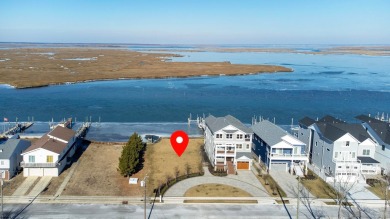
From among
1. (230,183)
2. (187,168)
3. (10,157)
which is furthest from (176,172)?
(10,157)

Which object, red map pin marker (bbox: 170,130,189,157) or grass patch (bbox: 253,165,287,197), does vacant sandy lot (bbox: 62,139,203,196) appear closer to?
red map pin marker (bbox: 170,130,189,157)

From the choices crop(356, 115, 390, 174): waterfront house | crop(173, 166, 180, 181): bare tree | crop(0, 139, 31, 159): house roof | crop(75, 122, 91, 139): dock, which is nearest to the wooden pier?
crop(75, 122, 91, 139): dock

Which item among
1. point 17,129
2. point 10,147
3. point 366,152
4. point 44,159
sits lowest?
point 17,129

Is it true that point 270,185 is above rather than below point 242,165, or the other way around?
below

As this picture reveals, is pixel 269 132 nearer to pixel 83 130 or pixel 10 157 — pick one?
pixel 83 130

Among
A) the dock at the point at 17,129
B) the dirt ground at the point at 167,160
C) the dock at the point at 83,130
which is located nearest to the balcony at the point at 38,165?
the dirt ground at the point at 167,160

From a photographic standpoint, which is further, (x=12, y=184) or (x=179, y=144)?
(x=179, y=144)
